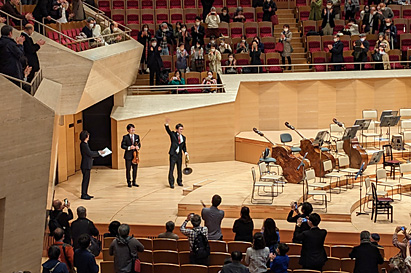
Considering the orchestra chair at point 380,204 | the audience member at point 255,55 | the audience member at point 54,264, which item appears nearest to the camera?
the audience member at point 54,264

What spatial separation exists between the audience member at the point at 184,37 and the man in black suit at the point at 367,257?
34.7 feet

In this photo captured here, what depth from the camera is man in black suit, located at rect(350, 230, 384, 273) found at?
8.27m

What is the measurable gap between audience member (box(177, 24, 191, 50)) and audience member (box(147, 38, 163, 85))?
114 centimetres

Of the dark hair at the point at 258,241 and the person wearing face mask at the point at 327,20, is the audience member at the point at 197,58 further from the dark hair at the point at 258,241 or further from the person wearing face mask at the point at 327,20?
the dark hair at the point at 258,241

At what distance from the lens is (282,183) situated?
12.9 metres

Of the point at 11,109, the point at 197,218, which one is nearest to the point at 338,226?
Answer: the point at 197,218

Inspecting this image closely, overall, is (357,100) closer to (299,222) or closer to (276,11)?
(276,11)

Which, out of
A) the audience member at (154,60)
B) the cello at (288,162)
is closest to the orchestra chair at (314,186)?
the cello at (288,162)

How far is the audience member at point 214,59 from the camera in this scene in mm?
17438

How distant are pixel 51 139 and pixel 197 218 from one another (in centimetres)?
231

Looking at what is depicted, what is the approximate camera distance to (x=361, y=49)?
18.2 meters

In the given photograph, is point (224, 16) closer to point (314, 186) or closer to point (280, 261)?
point (314, 186)

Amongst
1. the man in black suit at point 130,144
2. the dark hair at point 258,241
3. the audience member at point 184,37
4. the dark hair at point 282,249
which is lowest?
the dark hair at point 282,249

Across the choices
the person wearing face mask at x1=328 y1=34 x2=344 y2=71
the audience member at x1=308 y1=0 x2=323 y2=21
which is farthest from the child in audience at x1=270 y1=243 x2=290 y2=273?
the audience member at x1=308 y1=0 x2=323 y2=21
